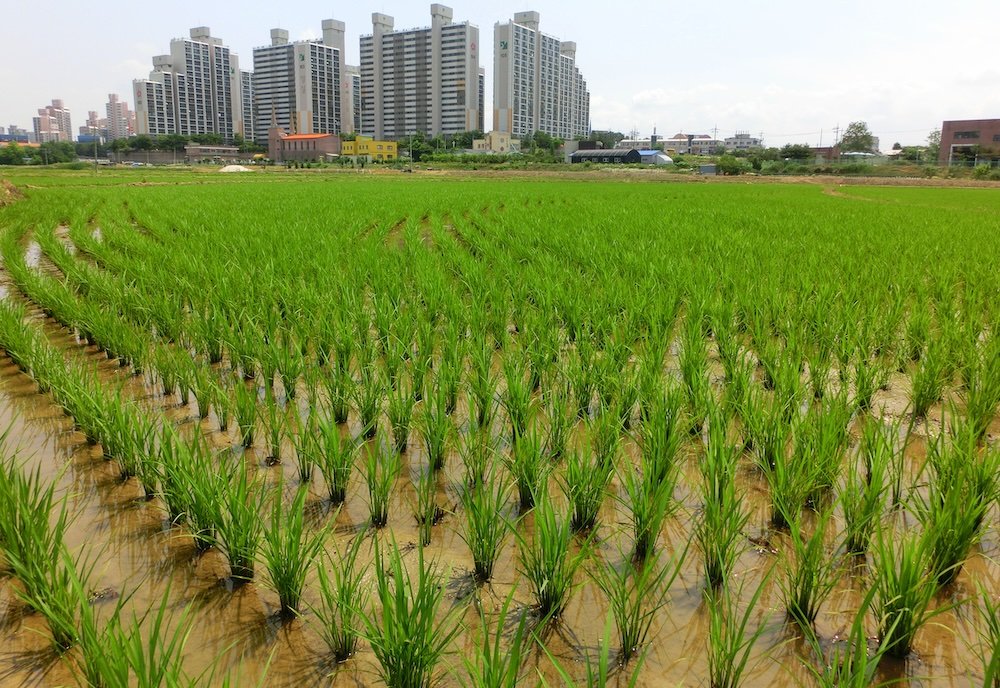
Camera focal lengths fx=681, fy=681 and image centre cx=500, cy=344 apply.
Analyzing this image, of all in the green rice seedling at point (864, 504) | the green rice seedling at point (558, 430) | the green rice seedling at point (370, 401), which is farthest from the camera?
the green rice seedling at point (370, 401)

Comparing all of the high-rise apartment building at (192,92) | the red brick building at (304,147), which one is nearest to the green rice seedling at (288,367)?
the red brick building at (304,147)

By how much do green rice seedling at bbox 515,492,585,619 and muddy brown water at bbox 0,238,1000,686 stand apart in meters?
0.05

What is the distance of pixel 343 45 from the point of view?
114 metres

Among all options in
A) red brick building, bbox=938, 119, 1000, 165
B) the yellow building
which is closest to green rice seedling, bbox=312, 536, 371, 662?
red brick building, bbox=938, 119, 1000, 165

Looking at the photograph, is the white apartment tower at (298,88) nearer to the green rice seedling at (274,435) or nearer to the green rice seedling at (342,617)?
the green rice seedling at (274,435)

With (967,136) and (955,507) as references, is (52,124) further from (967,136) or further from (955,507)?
(955,507)

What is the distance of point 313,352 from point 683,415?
209cm

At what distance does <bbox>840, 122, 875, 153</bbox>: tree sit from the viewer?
6938cm

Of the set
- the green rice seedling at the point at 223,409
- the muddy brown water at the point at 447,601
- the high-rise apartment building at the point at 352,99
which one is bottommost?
the muddy brown water at the point at 447,601

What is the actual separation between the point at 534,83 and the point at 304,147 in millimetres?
45430

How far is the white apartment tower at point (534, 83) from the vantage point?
9950 centimetres

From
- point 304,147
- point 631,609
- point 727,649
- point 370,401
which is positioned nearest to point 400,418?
point 370,401

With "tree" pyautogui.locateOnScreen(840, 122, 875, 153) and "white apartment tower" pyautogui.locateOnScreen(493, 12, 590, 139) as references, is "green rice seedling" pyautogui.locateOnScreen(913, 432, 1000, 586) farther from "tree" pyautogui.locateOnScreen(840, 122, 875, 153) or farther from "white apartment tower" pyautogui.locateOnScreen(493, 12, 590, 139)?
"white apartment tower" pyautogui.locateOnScreen(493, 12, 590, 139)

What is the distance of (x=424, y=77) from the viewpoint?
96812mm
